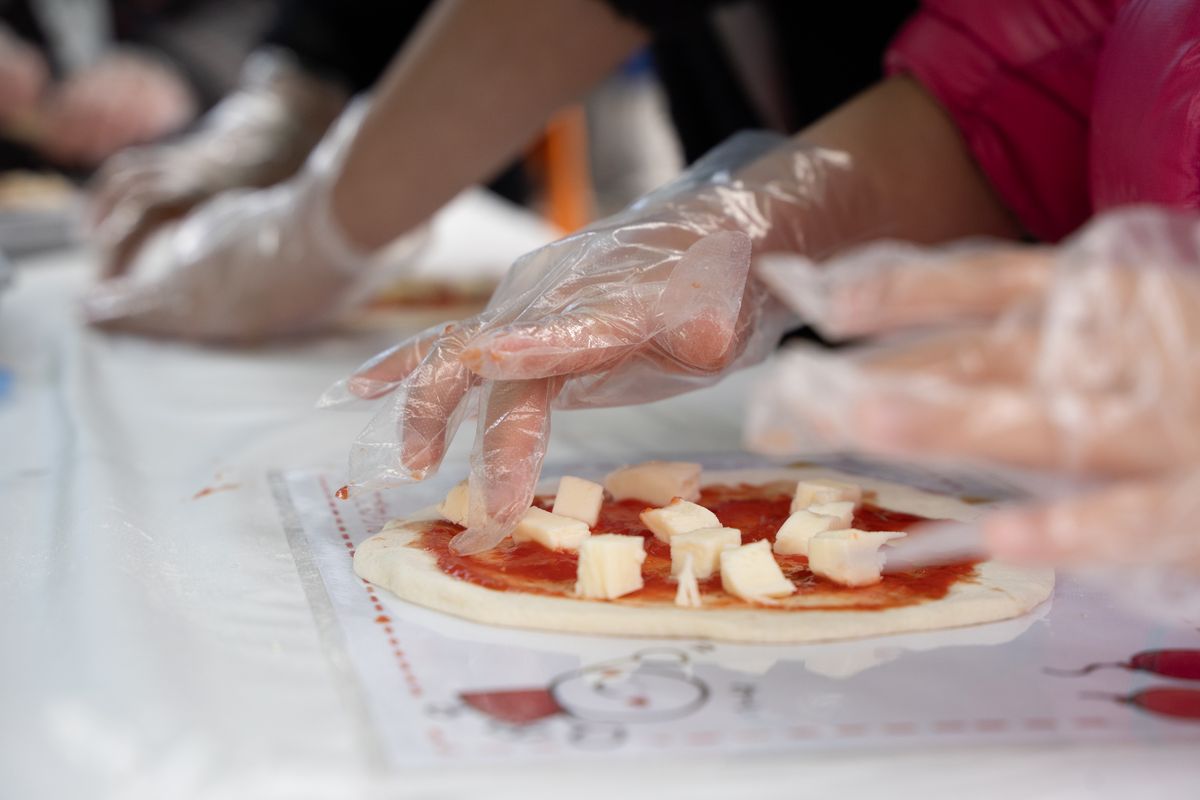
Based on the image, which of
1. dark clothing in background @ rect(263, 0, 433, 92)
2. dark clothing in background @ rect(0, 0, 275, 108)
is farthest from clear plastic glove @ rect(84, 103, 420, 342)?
dark clothing in background @ rect(0, 0, 275, 108)

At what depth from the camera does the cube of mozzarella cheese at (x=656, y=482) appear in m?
0.96

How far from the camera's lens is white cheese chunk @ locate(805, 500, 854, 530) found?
862 millimetres

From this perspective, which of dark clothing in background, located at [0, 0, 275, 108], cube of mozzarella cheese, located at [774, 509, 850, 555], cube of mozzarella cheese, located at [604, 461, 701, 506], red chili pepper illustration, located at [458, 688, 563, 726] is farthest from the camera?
dark clothing in background, located at [0, 0, 275, 108]

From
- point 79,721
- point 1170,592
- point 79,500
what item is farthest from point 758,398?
point 79,500

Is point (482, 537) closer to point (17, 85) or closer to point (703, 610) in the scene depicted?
point (703, 610)

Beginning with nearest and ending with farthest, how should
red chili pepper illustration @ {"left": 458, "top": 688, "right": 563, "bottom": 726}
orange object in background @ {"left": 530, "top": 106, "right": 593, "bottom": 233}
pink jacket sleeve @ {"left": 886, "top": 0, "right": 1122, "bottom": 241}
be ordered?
red chili pepper illustration @ {"left": 458, "top": 688, "right": 563, "bottom": 726}, pink jacket sleeve @ {"left": 886, "top": 0, "right": 1122, "bottom": 241}, orange object in background @ {"left": 530, "top": 106, "right": 593, "bottom": 233}

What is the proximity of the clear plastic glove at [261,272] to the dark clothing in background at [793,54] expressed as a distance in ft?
1.54

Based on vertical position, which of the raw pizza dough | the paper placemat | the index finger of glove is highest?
the index finger of glove

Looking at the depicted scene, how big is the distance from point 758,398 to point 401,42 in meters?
2.14

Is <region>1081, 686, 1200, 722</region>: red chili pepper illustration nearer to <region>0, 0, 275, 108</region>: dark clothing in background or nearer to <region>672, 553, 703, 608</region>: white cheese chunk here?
<region>672, 553, 703, 608</region>: white cheese chunk

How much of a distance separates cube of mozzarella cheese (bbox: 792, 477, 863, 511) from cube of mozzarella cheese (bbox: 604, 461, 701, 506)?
0.27ft

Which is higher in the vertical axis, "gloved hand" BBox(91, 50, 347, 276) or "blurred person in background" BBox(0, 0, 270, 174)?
"blurred person in background" BBox(0, 0, 270, 174)

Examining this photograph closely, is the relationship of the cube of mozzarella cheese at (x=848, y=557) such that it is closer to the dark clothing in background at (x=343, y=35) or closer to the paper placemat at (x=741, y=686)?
the paper placemat at (x=741, y=686)

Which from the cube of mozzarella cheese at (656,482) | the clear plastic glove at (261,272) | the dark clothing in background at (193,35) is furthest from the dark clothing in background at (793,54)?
the dark clothing in background at (193,35)
